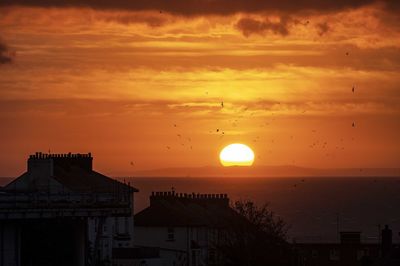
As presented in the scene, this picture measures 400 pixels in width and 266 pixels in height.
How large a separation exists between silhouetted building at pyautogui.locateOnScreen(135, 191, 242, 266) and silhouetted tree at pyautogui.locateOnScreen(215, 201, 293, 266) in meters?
10.4

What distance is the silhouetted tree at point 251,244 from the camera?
211 feet

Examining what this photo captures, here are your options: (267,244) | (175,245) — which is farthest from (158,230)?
(267,244)

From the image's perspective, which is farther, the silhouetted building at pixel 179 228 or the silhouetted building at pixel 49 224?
the silhouetted building at pixel 179 228

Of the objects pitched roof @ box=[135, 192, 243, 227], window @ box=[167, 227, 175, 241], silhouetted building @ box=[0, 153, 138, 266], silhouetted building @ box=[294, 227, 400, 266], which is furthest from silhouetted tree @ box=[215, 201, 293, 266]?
silhouetted building @ box=[294, 227, 400, 266]

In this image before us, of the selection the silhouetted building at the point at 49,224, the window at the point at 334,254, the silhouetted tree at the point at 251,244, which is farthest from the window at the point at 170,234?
the silhouetted building at the point at 49,224

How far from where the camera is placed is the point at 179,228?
8469 centimetres

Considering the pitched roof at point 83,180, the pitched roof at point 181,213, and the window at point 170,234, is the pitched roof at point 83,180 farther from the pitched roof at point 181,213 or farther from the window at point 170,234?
the pitched roof at point 181,213

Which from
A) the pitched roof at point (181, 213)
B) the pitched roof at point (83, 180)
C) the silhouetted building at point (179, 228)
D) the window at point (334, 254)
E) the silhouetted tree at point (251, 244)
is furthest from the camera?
the window at point (334, 254)

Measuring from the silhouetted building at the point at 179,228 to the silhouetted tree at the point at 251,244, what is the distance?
1038 cm

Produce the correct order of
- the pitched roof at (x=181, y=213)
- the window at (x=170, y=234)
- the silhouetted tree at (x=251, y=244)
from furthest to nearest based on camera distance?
the window at (x=170, y=234) < the pitched roof at (x=181, y=213) < the silhouetted tree at (x=251, y=244)

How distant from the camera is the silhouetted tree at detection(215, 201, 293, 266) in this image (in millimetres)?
64375

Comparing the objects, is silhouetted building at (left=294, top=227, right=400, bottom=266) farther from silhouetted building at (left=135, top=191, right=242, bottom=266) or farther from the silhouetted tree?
the silhouetted tree

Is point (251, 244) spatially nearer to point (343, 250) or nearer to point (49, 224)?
point (49, 224)

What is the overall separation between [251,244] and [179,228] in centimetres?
2026
